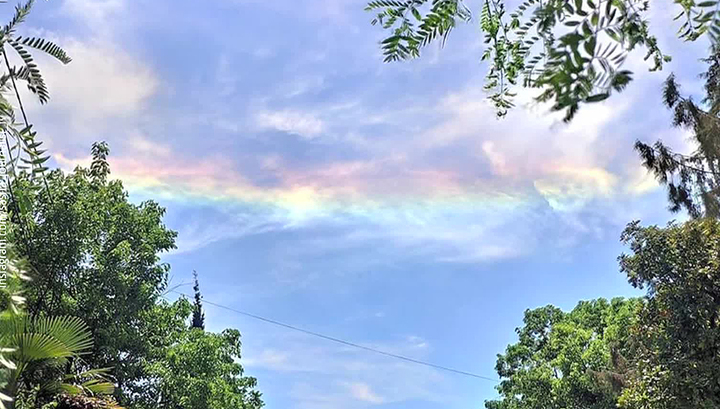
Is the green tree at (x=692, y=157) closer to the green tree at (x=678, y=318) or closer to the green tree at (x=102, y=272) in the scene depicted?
the green tree at (x=678, y=318)

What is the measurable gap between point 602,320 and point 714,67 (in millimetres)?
12206

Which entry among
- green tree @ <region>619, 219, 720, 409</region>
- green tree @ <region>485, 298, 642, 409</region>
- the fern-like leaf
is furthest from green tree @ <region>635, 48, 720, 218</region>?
the fern-like leaf

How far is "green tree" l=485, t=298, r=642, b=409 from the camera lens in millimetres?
15429

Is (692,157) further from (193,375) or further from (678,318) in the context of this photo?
(193,375)

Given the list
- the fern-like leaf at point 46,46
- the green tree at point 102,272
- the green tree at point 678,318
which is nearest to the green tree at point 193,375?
the green tree at point 102,272

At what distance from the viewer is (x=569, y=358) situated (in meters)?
16.7

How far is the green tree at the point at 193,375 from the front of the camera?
1269 centimetres

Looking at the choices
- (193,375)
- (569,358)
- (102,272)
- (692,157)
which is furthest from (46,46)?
(569,358)

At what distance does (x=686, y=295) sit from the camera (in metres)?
10.2

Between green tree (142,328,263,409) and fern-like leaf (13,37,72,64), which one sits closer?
fern-like leaf (13,37,72,64)

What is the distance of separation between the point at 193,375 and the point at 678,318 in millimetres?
9144

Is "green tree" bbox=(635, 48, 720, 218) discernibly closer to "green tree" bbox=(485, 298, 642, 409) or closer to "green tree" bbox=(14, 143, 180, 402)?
"green tree" bbox=(485, 298, 642, 409)

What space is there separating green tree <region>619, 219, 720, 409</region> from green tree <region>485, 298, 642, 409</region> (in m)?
3.46

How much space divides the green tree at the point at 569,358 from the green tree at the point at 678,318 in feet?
11.4
